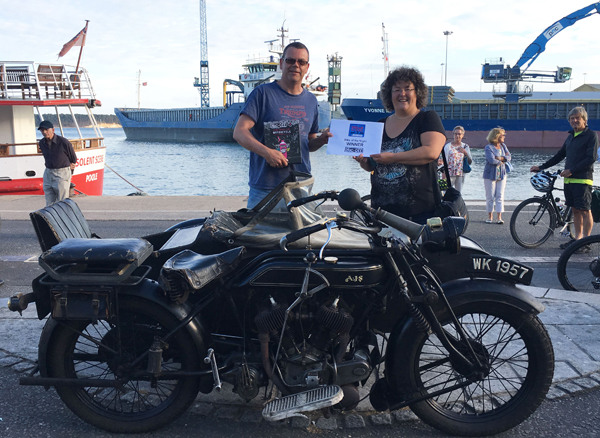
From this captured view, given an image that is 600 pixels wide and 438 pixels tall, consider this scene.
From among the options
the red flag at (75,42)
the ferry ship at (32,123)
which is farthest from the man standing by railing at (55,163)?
the red flag at (75,42)

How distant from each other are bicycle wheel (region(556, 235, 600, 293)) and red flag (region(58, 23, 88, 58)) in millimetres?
18591

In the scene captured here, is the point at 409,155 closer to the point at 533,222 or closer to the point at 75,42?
the point at 533,222

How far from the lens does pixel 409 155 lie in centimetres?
328

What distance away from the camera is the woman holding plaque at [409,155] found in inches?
130

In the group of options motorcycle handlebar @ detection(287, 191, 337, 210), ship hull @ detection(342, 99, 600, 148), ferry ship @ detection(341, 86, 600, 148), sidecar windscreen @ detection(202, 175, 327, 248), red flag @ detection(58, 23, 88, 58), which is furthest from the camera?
ferry ship @ detection(341, 86, 600, 148)

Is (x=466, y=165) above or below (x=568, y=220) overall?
above

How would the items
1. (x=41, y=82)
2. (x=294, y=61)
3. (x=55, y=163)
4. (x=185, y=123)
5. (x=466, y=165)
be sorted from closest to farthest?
(x=294, y=61), (x=55, y=163), (x=466, y=165), (x=41, y=82), (x=185, y=123)

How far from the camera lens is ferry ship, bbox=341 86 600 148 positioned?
1898 inches

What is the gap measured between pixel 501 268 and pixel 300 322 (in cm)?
107

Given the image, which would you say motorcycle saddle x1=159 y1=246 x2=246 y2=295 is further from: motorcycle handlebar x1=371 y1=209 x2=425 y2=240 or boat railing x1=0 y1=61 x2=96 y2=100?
boat railing x1=0 y1=61 x2=96 y2=100

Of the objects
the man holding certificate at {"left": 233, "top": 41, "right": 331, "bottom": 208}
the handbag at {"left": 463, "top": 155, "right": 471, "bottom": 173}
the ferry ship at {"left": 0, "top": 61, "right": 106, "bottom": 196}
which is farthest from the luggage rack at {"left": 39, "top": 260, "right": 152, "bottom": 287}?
the ferry ship at {"left": 0, "top": 61, "right": 106, "bottom": 196}

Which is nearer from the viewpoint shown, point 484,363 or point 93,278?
point 93,278

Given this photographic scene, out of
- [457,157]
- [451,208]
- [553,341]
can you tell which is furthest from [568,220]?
[451,208]

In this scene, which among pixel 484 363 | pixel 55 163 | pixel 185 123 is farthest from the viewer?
pixel 185 123
